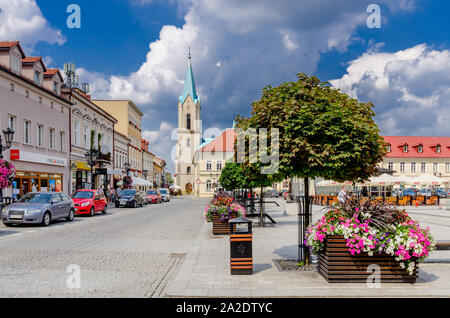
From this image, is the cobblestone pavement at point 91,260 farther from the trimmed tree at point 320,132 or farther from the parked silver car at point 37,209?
the trimmed tree at point 320,132

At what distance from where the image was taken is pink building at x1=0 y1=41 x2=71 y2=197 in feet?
86.7

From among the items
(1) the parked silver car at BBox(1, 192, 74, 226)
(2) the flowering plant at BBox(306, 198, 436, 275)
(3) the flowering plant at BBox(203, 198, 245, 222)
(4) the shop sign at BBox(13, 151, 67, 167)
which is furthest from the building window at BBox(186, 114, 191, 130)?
(2) the flowering plant at BBox(306, 198, 436, 275)

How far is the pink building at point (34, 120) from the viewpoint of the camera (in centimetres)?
2642

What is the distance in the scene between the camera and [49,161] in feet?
103

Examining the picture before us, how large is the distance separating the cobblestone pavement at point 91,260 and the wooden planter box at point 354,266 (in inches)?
106

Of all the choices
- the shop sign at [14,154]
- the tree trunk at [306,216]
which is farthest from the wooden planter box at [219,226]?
the shop sign at [14,154]

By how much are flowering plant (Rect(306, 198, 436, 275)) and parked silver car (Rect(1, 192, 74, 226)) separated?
1318 cm

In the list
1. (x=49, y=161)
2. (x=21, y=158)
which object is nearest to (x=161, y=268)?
(x=21, y=158)

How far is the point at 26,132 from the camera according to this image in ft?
94.1

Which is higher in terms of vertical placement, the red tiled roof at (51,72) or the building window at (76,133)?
the red tiled roof at (51,72)

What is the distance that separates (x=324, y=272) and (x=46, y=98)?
1165 inches

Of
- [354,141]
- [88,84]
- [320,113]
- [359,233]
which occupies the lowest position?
[359,233]
